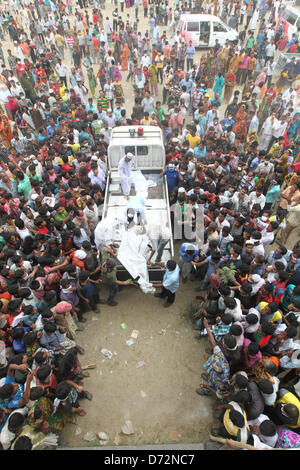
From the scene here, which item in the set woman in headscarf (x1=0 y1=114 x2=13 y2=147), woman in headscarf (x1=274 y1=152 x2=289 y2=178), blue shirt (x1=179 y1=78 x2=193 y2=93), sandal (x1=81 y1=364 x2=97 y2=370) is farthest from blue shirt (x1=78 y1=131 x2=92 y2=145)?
sandal (x1=81 y1=364 x2=97 y2=370)

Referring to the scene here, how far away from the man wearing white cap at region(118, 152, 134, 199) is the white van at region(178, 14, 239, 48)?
41.9 ft

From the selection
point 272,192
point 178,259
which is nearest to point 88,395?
point 178,259

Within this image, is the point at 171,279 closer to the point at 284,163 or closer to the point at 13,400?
the point at 13,400

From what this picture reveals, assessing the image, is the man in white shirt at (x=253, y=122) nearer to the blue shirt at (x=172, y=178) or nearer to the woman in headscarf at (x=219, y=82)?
the woman in headscarf at (x=219, y=82)

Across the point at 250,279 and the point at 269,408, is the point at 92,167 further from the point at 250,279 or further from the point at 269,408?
the point at 269,408

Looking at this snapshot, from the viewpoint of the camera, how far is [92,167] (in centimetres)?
690

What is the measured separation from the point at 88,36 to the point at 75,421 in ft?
54.9

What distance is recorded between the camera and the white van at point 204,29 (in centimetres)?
1555

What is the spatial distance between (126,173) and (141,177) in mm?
445

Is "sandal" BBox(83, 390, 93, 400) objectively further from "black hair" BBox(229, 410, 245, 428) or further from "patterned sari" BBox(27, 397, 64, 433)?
"black hair" BBox(229, 410, 245, 428)

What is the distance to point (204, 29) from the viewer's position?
52.2 feet
